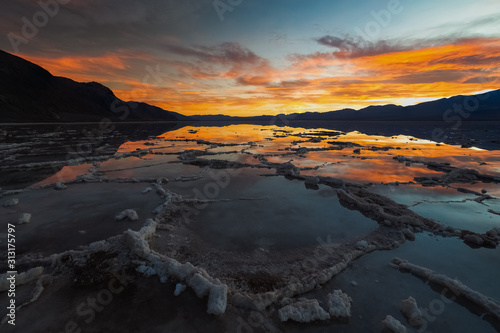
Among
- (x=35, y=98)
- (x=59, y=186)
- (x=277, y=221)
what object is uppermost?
(x=35, y=98)

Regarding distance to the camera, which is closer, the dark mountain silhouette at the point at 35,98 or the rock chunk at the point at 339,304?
the rock chunk at the point at 339,304

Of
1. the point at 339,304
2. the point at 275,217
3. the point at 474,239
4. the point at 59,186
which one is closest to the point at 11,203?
the point at 59,186

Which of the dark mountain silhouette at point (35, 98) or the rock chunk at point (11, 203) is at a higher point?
the dark mountain silhouette at point (35, 98)

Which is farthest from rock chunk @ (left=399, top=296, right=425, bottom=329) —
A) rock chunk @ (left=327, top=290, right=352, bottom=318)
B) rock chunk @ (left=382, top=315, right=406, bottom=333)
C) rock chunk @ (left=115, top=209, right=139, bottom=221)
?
rock chunk @ (left=115, top=209, right=139, bottom=221)

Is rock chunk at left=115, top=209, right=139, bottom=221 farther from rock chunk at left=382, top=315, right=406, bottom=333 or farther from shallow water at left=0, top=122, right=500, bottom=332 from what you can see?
rock chunk at left=382, top=315, right=406, bottom=333

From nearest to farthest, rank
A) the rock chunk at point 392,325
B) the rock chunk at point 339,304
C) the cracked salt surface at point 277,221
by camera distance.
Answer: the rock chunk at point 392,325 → the rock chunk at point 339,304 → the cracked salt surface at point 277,221

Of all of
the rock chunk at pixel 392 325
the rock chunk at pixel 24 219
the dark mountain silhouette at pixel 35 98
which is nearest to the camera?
the rock chunk at pixel 392 325

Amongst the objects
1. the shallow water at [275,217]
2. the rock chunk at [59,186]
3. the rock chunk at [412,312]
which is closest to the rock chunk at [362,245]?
the shallow water at [275,217]

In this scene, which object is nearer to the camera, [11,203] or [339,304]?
[339,304]

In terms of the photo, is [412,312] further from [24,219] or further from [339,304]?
[24,219]

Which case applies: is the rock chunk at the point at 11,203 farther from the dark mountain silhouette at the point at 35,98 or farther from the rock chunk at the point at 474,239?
the dark mountain silhouette at the point at 35,98

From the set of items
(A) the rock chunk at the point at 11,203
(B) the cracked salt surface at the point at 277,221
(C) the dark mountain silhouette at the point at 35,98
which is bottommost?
(B) the cracked salt surface at the point at 277,221

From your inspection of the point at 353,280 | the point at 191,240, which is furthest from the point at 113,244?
the point at 353,280

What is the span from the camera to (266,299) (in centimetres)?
379
